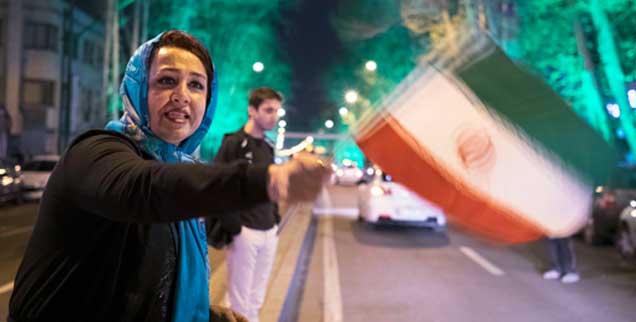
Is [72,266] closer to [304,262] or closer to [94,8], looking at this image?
[304,262]

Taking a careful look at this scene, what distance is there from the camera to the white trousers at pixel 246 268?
4.35 m

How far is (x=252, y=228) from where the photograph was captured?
172 inches

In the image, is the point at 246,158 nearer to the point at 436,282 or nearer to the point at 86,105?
the point at 436,282

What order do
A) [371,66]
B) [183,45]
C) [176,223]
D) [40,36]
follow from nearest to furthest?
[176,223]
[183,45]
[40,36]
[371,66]

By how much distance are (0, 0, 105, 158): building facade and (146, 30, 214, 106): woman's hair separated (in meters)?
32.7

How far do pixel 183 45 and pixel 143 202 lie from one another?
662 mm

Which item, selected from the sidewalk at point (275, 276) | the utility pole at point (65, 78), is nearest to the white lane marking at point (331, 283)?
the sidewalk at point (275, 276)

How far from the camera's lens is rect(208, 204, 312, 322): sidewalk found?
5474 mm

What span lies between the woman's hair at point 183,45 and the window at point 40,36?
35.7 meters

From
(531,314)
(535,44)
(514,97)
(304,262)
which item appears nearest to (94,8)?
(535,44)

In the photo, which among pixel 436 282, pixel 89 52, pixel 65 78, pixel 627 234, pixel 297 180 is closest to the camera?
pixel 297 180

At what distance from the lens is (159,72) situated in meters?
1.71

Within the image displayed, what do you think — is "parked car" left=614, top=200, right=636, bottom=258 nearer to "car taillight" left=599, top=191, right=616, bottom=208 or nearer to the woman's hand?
"car taillight" left=599, top=191, right=616, bottom=208

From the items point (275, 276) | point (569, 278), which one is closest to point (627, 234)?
point (569, 278)
